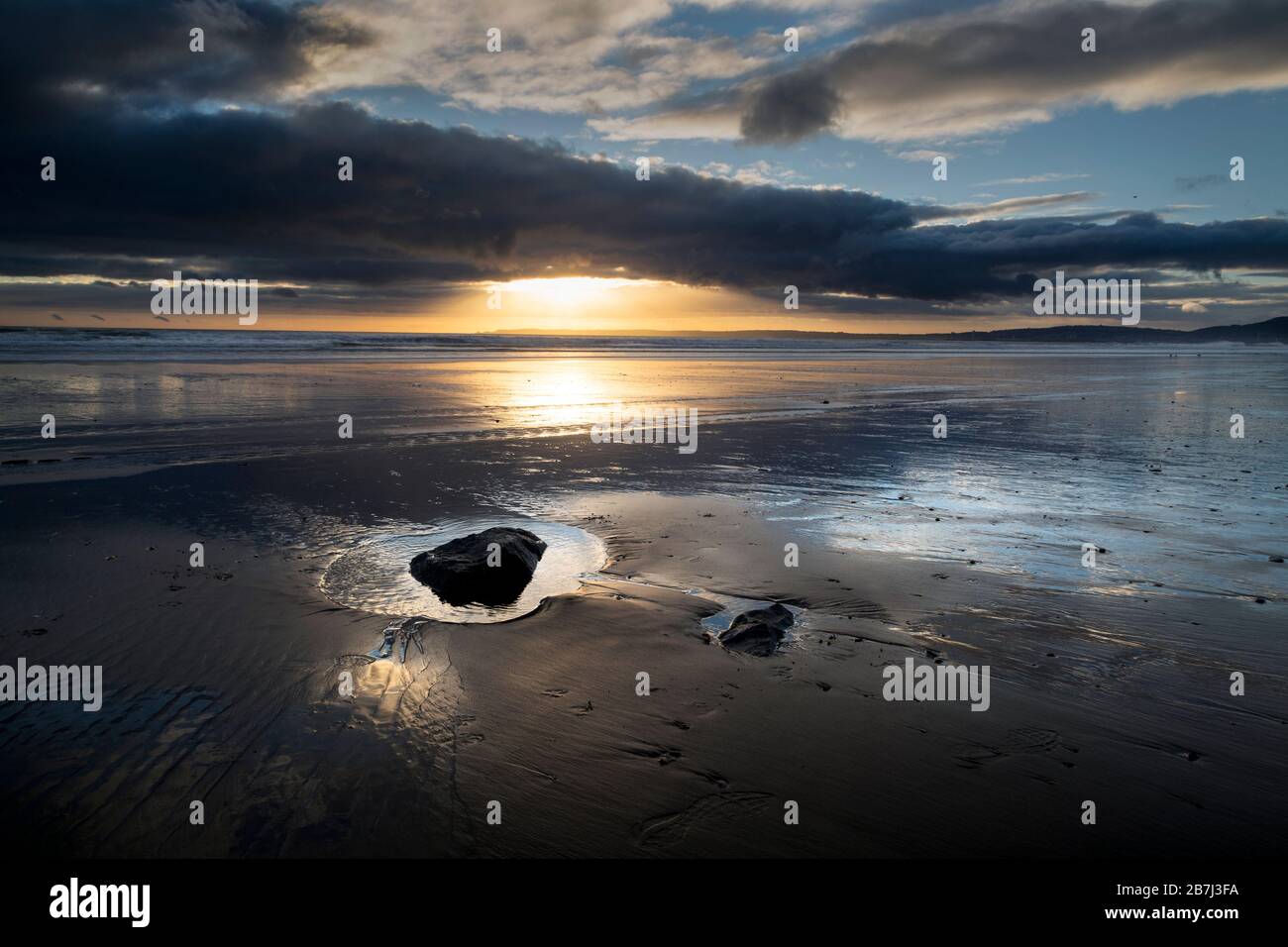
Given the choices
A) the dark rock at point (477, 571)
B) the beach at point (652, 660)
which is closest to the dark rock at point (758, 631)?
the beach at point (652, 660)

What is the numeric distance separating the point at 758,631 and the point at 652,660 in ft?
3.16

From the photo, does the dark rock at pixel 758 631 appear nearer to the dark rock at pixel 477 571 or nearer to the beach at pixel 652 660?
the beach at pixel 652 660

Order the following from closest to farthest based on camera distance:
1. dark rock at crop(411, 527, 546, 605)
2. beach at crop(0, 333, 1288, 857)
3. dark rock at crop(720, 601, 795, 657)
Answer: beach at crop(0, 333, 1288, 857) < dark rock at crop(720, 601, 795, 657) < dark rock at crop(411, 527, 546, 605)

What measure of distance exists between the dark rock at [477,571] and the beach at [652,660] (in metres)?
0.40

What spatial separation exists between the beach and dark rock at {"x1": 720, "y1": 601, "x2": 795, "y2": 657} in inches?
7.8

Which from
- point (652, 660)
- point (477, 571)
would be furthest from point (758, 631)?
point (477, 571)

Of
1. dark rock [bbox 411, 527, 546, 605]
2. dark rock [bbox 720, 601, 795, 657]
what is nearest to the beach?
dark rock [bbox 720, 601, 795, 657]

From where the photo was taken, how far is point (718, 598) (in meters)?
7.09

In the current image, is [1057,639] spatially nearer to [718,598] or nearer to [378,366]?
[718,598]

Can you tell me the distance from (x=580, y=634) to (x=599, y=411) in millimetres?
16930

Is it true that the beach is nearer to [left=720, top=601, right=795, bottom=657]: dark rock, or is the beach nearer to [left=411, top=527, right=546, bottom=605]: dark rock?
[left=720, top=601, right=795, bottom=657]: dark rock

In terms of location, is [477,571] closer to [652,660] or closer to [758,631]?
[652,660]

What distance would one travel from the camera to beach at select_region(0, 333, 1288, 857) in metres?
3.84
